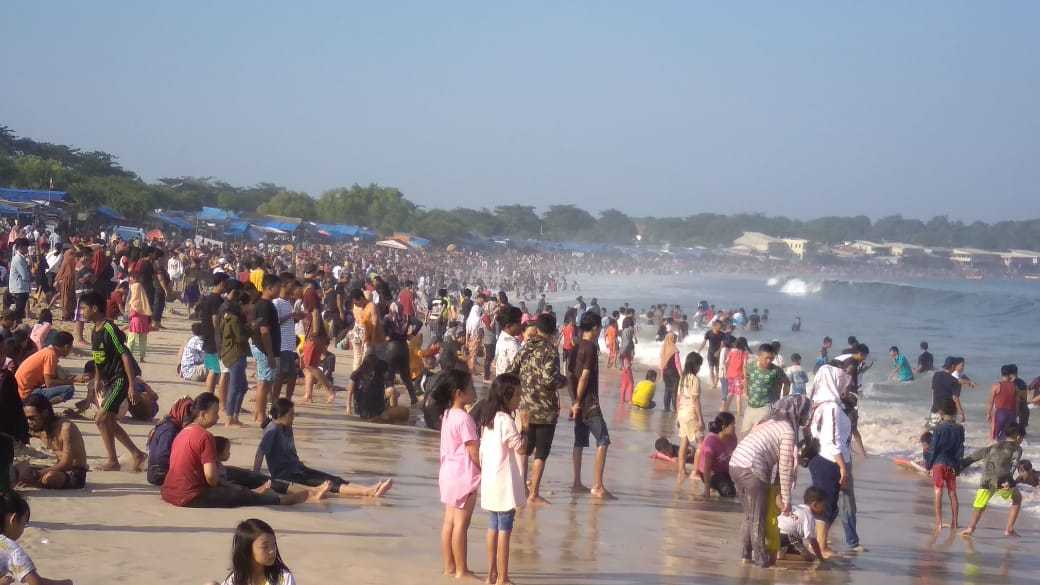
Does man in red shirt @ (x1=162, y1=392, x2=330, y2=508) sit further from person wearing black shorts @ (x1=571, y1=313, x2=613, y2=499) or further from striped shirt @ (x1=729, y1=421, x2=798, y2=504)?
striped shirt @ (x1=729, y1=421, x2=798, y2=504)

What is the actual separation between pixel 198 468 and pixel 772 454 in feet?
12.8

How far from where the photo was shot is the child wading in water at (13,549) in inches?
197

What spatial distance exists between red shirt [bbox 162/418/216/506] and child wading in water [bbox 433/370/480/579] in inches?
80.4

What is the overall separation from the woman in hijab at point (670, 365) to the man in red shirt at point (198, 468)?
10631 mm

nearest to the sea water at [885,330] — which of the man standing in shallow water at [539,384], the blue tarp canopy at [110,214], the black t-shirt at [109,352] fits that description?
the man standing in shallow water at [539,384]

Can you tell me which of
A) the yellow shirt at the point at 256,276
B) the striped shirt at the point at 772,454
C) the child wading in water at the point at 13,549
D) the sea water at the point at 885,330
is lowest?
the sea water at the point at 885,330

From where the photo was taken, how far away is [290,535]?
7.38 metres

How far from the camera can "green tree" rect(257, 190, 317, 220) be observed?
92.9 m

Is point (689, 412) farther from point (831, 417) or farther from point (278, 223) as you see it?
point (278, 223)

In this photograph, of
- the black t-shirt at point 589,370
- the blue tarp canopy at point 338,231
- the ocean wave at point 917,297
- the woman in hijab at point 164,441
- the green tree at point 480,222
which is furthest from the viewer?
the green tree at point 480,222

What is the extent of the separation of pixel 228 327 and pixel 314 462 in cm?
183

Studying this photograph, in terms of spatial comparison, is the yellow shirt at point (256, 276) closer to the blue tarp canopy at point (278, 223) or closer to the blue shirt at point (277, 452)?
the blue shirt at point (277, 452)

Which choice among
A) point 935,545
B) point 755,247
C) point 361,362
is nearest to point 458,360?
point 361,362

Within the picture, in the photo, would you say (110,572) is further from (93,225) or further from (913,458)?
(93,225)
